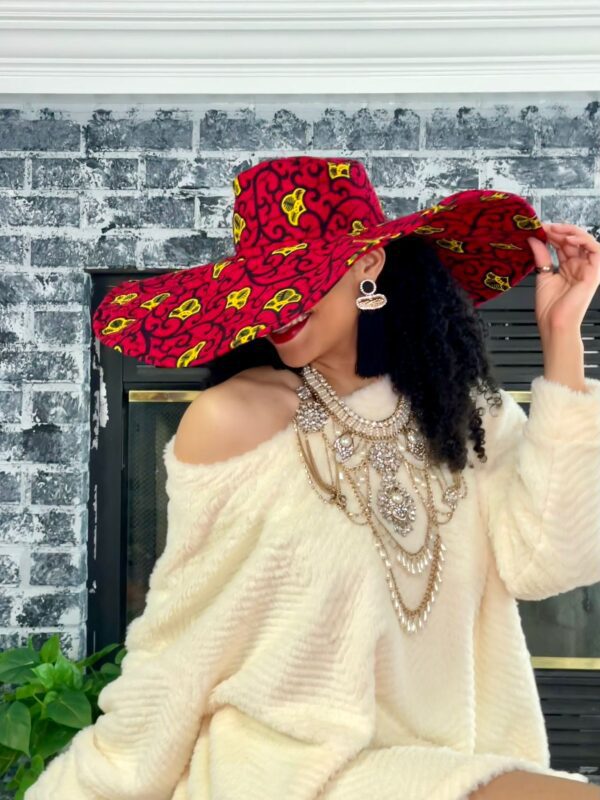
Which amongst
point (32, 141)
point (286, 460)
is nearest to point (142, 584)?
point (32, 141)

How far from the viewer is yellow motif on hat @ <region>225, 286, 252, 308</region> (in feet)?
3.56

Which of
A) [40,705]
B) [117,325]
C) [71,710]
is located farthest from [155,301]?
[40,705]

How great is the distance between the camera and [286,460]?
1199mm

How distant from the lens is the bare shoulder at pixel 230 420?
118 cm

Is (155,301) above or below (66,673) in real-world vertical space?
above

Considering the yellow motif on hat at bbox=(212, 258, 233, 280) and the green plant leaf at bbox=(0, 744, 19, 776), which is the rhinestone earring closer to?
the yellow motif on hat at bbox=(212, 258, 233, 280)

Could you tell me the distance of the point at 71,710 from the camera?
73.4 inches

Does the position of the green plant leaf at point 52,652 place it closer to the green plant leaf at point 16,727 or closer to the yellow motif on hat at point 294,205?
the green plant leaf at point 16,727

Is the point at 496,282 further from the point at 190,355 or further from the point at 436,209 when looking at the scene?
the point at 190,355

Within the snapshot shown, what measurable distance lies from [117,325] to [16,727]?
107 centimetres

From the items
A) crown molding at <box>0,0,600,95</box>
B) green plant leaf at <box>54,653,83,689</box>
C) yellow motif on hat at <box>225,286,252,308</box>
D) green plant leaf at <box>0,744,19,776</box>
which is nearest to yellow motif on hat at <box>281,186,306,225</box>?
yellow motif on hat at <box>225,286,252,308</box>

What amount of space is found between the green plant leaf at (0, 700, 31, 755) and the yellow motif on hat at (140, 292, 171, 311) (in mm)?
1089

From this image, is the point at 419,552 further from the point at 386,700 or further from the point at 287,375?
the point at 287,375

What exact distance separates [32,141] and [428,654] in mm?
1649
